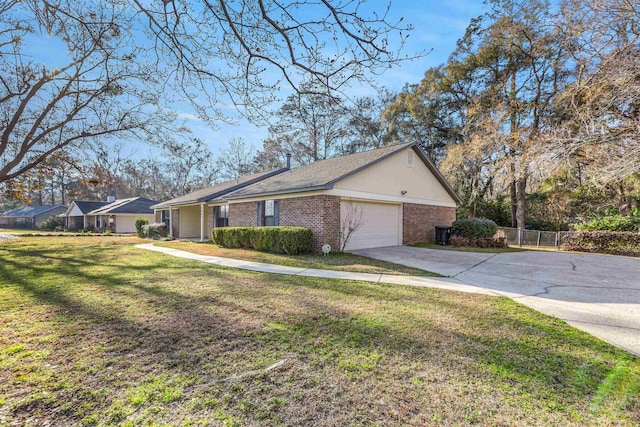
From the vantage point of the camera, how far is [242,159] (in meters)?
36.0

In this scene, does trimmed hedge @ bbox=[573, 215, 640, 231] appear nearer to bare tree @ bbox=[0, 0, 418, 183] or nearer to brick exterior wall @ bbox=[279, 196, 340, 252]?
brick exterior wall @ bbox=[279, 196, 340, 252]

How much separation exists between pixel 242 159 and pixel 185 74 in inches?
1247

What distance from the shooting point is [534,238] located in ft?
57.8

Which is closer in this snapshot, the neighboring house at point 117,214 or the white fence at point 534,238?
the white fence at point 534,238

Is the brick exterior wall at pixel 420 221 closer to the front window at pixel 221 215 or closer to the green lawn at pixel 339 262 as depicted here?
the green lawn at pixel 339 262

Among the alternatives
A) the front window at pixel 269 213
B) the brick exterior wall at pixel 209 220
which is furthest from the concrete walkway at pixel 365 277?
the brick exterior wall at pixel 209 220

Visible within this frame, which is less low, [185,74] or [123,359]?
[185,74]

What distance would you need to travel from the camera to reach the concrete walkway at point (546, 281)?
14.3 ft

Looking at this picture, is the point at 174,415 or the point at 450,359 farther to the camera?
the point at 450,359

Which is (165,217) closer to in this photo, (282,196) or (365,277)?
(282,196)

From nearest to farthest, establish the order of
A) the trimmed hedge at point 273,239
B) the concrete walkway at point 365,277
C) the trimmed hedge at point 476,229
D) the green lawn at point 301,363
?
the green lawn at point 301,363 < the concrete walkway at point 365,277 < the trimmed hedge at point 273,239 < the trimmed hedge at point 476,229

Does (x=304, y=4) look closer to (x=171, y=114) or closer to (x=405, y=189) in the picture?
(x=171, y=114)

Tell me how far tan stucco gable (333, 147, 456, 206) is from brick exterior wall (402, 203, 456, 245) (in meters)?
0.33

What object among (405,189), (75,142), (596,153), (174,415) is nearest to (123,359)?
(174,415)
